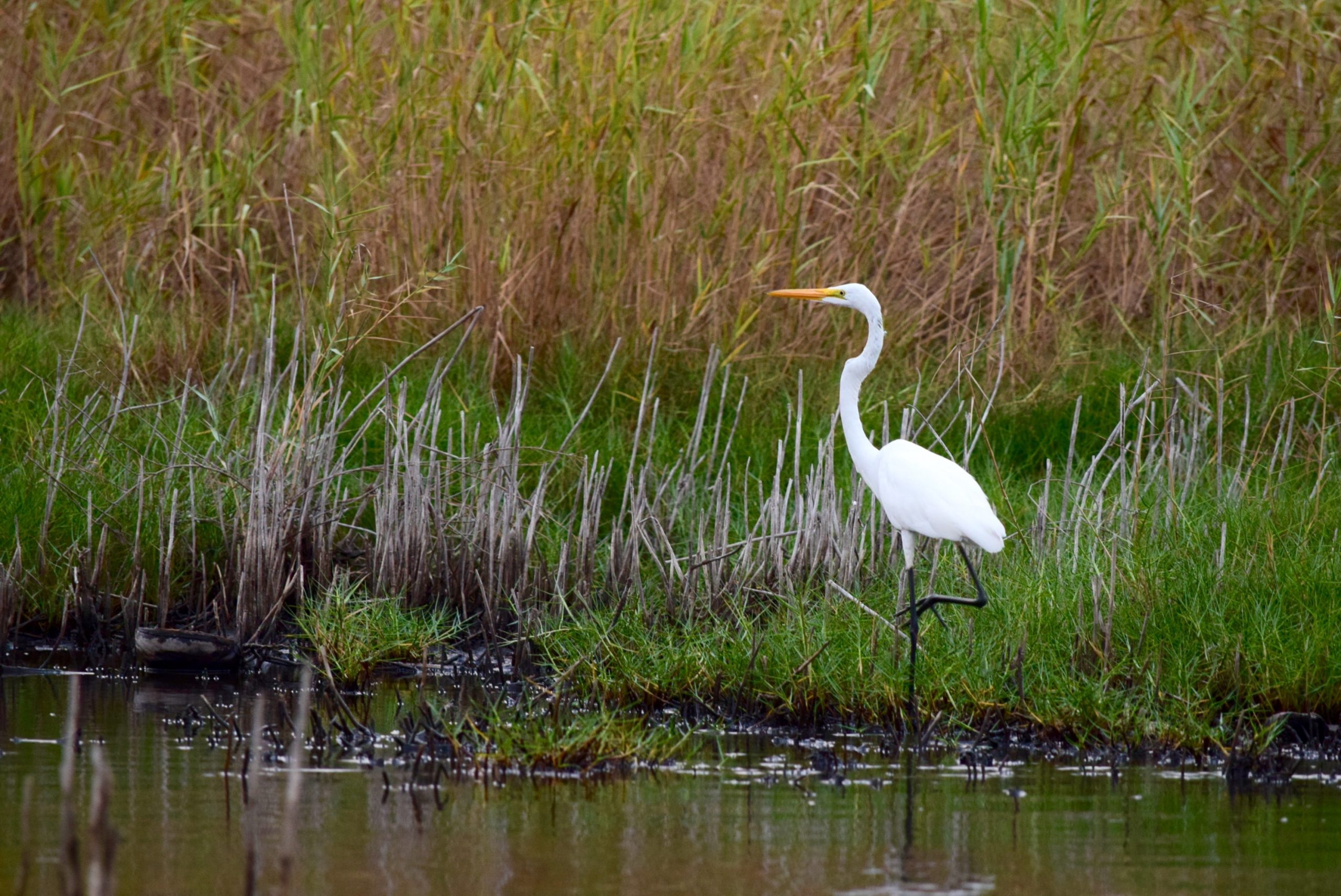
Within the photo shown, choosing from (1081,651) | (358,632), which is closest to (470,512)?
(358,632)

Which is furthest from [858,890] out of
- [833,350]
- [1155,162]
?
[1155,162]

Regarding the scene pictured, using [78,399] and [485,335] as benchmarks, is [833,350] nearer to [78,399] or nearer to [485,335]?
[485,335]

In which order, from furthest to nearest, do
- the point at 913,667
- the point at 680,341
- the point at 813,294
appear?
the point at 680,341
the point at 813,294
the point at 913,667

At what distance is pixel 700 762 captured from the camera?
4812 mm

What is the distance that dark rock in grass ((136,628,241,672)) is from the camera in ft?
20.2

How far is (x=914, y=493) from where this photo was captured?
545 cm

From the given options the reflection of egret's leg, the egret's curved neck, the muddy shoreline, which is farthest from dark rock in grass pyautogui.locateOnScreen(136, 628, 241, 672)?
the reflection of egret's leg

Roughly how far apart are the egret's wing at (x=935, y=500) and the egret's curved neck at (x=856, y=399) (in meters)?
0.23

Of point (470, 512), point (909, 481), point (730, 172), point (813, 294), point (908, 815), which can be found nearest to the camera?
point (908, 815)

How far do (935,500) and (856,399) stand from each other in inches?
26.1

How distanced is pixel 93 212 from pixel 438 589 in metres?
3.40

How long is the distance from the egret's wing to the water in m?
0.76

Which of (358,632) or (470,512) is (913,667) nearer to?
(358,632)

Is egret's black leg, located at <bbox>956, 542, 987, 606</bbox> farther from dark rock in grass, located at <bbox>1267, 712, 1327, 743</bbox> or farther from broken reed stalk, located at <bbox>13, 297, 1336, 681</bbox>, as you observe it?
dark rock in grass, located at <bbox>1267, 712, 1327, 743</bbox>
